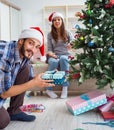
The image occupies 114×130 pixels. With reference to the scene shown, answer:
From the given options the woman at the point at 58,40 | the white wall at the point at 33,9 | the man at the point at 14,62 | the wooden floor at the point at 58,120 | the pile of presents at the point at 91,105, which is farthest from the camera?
the white wall at the point at 33,9

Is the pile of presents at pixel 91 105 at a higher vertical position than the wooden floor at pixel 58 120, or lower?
higher

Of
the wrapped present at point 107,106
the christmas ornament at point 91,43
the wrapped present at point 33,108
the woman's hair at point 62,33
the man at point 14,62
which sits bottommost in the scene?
the wrapped present at point 33,108

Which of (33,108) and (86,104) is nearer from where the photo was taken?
(86,104)

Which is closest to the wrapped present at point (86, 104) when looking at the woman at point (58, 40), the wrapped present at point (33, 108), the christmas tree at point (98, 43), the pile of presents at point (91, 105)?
the pile of presents at point (91, 105)

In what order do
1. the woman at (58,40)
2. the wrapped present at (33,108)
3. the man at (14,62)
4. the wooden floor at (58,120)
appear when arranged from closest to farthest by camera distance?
the man at (14,62) → the wooden floor at (58,120) → the wrapped present at (33,108) → the woman at (58,40)

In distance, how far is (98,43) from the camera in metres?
1.85

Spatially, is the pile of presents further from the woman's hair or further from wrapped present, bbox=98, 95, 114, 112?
the woman's hair

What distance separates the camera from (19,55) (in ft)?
4.51

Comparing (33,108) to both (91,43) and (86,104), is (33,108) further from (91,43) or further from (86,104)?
(91,43)

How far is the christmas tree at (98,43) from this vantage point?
71.9 inches

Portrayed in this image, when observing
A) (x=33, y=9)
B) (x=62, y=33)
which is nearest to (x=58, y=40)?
(x=62, y=33)

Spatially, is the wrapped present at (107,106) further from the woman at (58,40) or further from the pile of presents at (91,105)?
the woman at (58,40)

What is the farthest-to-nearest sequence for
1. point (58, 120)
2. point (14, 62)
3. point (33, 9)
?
1. point (33, 9)
2. point (58, 120)
3. point (14, 62)

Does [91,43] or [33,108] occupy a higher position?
[91,43]
